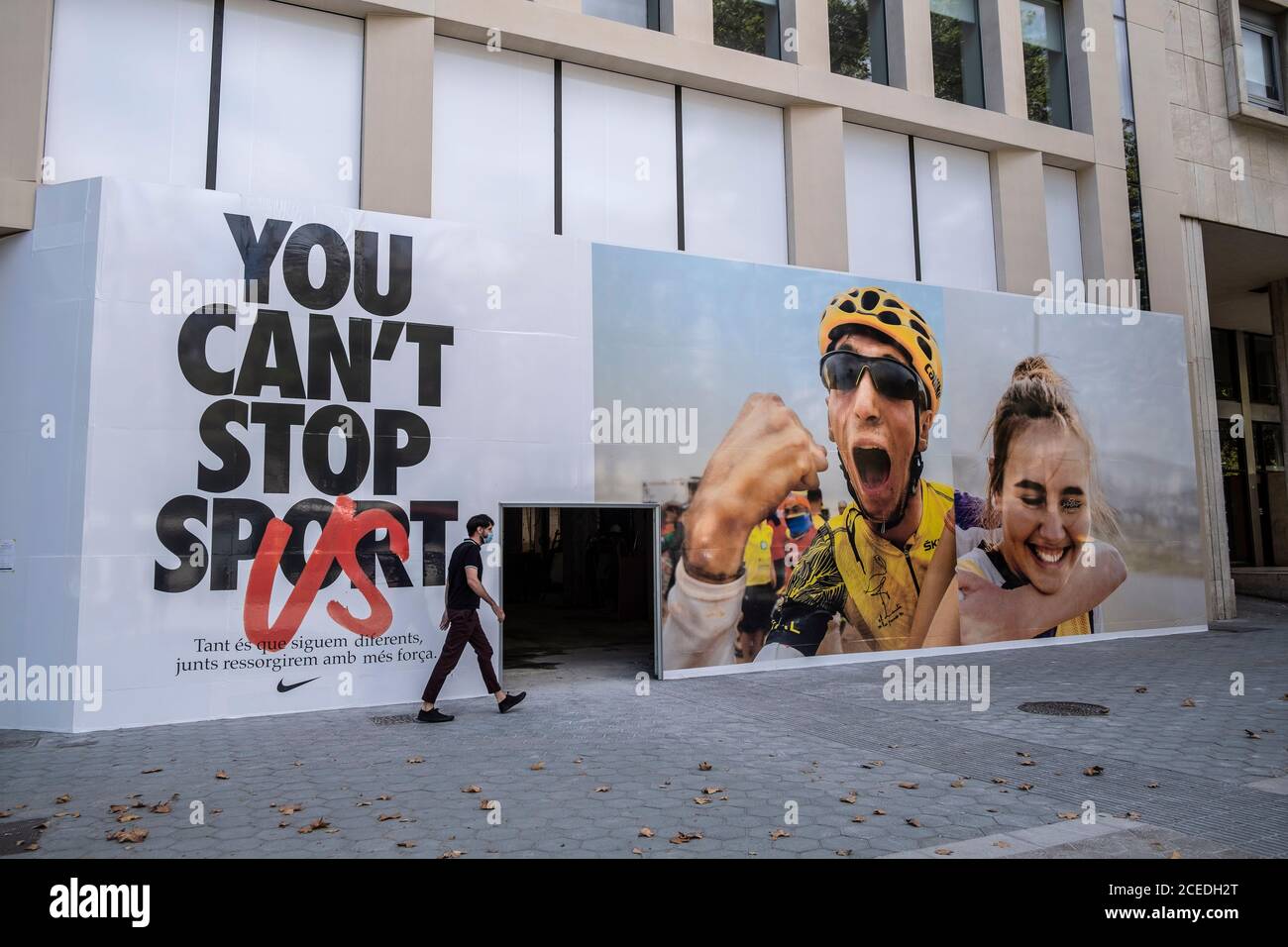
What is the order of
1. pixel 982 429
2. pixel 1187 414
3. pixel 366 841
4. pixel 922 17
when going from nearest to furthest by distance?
pixel 366 841
pixel 982 429
pixel 922 17
pixel 1187 414

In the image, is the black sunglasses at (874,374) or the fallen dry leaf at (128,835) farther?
the black sunglasses at (874,374)

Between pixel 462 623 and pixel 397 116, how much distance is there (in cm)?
680

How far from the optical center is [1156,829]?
210 inches

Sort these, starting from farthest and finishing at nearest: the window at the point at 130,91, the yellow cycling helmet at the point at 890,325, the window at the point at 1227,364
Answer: the window at the point at 1227,364
the yellow cycling helmet at the point at 890,325
the window at the point at 130,91

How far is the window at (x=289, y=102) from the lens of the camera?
11016 millimetres

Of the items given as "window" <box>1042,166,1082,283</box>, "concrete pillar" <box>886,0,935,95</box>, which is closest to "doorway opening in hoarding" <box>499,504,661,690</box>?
"concrete pillar" <box>886,0,935,95</box>

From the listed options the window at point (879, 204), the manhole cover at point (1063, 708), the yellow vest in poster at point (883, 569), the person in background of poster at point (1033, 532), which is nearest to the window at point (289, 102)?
the window at point (879, 204)

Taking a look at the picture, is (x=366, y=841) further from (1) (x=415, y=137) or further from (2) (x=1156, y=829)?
(1) (x=415, y=137)

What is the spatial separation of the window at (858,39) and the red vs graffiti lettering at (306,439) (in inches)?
357

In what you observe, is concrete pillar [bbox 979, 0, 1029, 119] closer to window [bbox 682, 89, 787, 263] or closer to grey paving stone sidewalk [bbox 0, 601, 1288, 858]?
window [bbox 682, 89, 787, 263]

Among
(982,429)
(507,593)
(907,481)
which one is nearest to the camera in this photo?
(907,481)

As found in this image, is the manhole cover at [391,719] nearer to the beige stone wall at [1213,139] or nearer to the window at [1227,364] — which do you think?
the beige stone wall at [1213,139]
